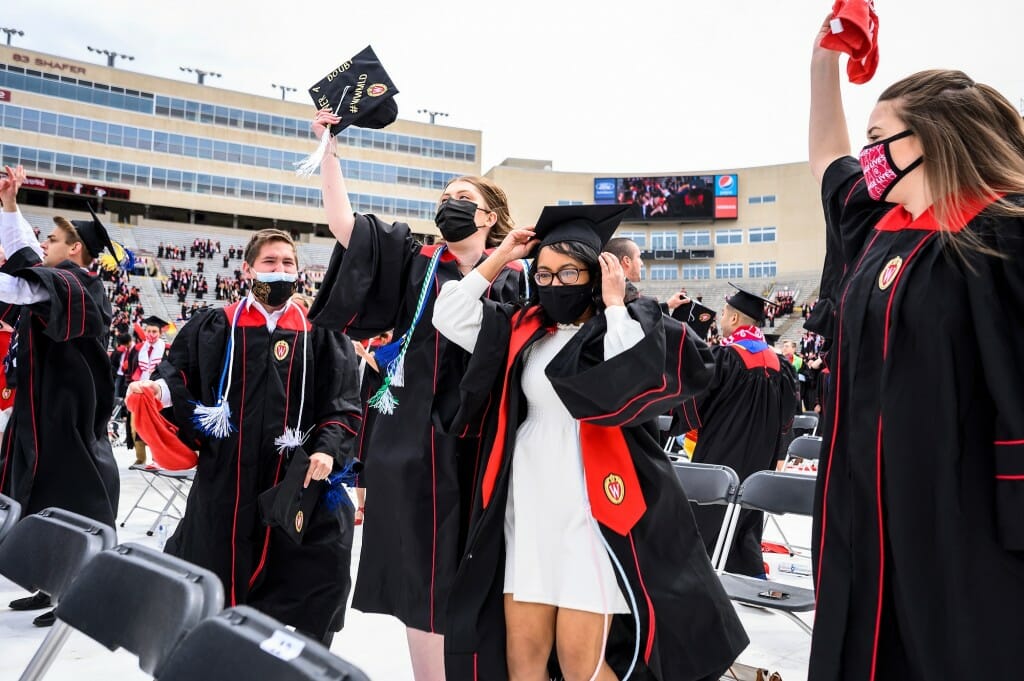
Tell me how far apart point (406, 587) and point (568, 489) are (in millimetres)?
641

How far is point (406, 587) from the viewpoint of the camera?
8.48ft

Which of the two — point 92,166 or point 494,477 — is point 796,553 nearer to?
point 494,477

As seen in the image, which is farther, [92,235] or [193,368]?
[92,235]

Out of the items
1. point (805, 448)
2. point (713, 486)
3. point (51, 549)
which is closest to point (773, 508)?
point (713, 486)

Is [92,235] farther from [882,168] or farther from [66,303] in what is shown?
[882,168]

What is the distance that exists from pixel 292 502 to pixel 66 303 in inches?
78.8

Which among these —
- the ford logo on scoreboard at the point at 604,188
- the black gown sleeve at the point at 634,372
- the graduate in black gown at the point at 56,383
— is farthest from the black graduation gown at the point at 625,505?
the ford logo on scoreboard at the point at 604,188

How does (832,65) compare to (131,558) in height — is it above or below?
above

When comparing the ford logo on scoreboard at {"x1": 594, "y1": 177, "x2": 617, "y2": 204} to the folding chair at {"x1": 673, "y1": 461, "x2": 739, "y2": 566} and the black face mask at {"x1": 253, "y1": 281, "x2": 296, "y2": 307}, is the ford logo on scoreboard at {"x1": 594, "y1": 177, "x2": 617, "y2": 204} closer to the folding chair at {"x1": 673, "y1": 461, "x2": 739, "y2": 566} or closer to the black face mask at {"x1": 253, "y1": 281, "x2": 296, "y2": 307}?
the folding chair at {"x1": 673, "y1": 461, "x2": 739, "y2": 566}

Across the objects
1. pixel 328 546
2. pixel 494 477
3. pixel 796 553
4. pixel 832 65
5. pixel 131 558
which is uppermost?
pixel 832 65

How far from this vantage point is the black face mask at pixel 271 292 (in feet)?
11.4

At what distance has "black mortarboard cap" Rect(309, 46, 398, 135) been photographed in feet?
9.55

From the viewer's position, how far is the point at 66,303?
416 centimetres

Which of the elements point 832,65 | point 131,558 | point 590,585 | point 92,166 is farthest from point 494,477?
point 92,166
